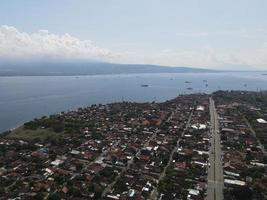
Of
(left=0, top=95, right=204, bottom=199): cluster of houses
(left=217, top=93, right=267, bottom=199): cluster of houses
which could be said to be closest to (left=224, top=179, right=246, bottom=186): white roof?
(left=217, top=93, right=267, bottom=199): cluster of houses

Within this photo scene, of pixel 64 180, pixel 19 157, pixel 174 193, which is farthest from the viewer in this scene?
pixel 19 157

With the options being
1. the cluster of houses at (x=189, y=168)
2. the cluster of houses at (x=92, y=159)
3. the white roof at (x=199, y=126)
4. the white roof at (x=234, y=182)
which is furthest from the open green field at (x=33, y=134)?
the white roof at (x=234, y=182)

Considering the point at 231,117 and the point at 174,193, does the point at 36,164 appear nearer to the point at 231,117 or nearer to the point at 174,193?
the point at 174,193

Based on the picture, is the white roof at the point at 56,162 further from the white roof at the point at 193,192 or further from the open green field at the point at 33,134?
the white roof at the point at 193,192

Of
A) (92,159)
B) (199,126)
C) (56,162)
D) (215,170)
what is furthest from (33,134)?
(199,126)

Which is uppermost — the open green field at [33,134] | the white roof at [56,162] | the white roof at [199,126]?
the white roof at [199,126]

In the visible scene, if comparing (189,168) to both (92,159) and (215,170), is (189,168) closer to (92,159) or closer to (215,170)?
(215,170)

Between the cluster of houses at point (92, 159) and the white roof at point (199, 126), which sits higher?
the white roof at point (199, 126)

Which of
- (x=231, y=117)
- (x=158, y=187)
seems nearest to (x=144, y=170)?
(x=158, y=187)
